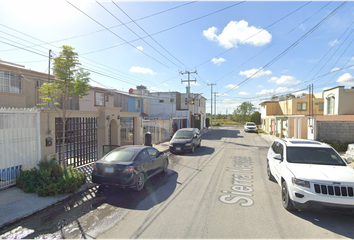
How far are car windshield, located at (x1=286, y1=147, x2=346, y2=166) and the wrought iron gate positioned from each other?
845 cm

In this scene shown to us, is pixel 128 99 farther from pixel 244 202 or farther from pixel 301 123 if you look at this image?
pixel 244 202

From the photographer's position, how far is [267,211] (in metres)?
5.07

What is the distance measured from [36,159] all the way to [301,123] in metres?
20.9

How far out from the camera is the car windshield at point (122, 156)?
6703 mm

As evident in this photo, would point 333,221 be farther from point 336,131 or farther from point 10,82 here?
point 10,82

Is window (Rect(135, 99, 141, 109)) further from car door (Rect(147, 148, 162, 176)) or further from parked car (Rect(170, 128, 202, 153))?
car door (Rect(147, 148, 162, 176))

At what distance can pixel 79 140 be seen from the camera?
980cm

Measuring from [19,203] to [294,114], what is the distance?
32.1 m

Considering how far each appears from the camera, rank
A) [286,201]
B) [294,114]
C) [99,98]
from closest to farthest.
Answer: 1. [286,201]
2. [99,98]
3. [294,114]

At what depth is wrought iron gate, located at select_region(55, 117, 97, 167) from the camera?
921cm

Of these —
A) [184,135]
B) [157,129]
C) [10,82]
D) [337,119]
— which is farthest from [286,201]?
[337,119]

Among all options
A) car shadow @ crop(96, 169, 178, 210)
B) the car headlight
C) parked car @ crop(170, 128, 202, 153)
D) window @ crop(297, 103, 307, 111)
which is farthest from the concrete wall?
window @ crop(297, 103, 307, 111)

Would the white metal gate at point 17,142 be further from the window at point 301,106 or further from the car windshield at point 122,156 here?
the window at point 301,106

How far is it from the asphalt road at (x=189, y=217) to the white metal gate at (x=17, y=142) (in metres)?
2.52
